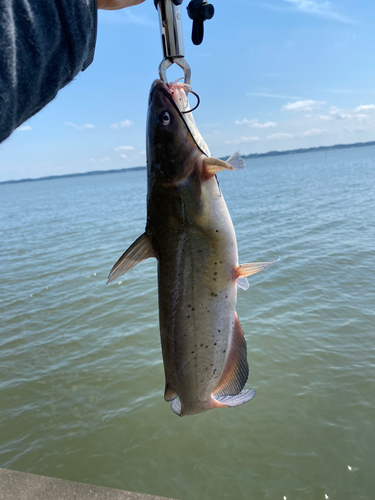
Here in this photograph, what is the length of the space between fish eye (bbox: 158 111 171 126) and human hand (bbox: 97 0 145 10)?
2.03 feet

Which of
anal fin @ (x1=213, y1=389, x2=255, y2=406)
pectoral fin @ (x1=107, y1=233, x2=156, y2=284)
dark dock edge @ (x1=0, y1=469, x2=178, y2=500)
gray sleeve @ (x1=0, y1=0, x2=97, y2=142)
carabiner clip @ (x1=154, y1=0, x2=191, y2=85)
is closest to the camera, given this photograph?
gray sleeve @ (x1=0, y1=0, x2=97, y2=142)

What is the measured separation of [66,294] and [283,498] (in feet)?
34.2

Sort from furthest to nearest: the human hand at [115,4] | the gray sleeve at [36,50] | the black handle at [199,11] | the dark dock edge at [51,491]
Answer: the dark dock edge at [51,491] → the black handle at [199,11] → the human hand at [115,4] → the gray sleeve at [36,50]

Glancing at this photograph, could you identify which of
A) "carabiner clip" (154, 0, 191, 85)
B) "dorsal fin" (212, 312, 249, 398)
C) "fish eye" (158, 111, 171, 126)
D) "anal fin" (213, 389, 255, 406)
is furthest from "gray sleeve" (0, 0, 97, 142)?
"anal fin" (213, 389, 255, 406)

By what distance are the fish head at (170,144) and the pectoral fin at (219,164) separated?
81mm

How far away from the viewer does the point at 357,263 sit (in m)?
14.4

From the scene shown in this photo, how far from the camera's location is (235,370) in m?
2.52

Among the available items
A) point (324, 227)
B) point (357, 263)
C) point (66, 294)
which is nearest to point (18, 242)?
point (66, 294)

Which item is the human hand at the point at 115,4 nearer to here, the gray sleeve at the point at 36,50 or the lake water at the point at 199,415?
the gray sleeve at the point at 36,50

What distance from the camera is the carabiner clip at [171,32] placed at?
6.29 ft

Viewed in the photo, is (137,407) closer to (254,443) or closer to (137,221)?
(254,443)

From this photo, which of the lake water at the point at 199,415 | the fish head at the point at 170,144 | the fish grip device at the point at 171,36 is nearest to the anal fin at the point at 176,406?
the fish head at the point at 170,144

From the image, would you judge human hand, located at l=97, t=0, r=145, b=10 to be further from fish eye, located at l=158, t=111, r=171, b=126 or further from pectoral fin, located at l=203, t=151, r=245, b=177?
pectoral fin, located at l=203, t=151, r=245, b=177

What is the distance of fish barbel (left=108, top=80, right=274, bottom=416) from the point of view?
226cm
